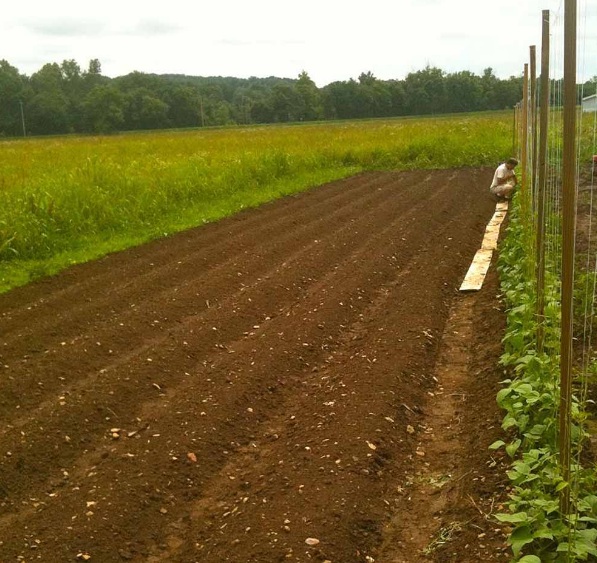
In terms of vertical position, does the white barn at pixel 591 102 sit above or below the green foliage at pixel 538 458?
above

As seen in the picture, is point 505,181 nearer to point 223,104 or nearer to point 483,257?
point 483,257

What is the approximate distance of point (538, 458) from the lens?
3.69 m

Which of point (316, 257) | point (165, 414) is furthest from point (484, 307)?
point (165, 414)

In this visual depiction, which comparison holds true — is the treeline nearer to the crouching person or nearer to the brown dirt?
the crouching person

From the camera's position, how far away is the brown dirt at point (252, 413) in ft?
12.3

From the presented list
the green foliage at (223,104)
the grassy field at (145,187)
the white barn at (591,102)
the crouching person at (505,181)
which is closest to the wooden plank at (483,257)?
the crouching person at (505,181)

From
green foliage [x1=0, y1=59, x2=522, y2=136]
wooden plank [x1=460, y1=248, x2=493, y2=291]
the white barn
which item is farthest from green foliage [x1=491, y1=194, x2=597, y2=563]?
green foliage [x1=0, y1=59, x2=522, y2=136]

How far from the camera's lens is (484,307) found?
Result: 24.8ft

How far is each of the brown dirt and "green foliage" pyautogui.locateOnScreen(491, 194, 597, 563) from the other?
0.24 m

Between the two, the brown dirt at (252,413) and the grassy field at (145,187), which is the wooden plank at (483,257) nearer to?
the brown dirt at (252,413)

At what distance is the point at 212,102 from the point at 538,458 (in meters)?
86.8

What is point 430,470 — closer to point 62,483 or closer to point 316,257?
point 62,483

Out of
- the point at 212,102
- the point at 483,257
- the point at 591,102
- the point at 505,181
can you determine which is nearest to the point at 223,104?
the point at 212,102

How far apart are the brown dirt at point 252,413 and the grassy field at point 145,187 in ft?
4.62
